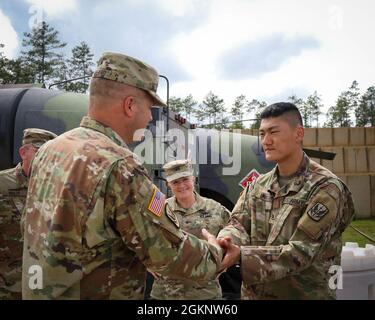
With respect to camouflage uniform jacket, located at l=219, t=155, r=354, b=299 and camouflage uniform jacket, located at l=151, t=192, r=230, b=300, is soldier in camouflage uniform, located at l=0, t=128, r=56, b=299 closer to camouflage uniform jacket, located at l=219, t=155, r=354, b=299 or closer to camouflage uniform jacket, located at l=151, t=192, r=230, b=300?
camouflage uniform jacket, located at l=151, t=192, r=230, b=300

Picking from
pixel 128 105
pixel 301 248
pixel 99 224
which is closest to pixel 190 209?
pixel 301 248

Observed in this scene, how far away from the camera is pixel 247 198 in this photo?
8.75ft

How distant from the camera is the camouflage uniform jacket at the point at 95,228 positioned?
155cm

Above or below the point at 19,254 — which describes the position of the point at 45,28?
above

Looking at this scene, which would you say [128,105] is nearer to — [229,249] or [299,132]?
[229,249]

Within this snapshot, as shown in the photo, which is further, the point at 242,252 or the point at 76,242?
the point at 242,252

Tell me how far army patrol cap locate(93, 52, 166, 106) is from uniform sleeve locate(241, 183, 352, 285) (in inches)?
41.3

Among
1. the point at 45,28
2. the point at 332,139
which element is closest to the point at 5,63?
the point at 45,28

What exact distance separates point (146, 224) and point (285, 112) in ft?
4.43

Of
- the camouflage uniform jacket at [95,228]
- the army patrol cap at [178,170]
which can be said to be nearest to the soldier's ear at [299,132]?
the camouflage uniform jacket at [95,228]

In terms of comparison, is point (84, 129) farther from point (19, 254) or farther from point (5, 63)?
point (5, 63)

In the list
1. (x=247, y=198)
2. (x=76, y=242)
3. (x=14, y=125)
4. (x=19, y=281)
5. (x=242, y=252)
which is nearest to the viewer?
(x=76, y=242)

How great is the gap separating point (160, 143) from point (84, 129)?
2569mm

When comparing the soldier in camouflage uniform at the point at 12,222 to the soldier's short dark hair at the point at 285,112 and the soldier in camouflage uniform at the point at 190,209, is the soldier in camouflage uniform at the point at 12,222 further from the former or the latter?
the soldier's short dark hair at the point at 285,112
